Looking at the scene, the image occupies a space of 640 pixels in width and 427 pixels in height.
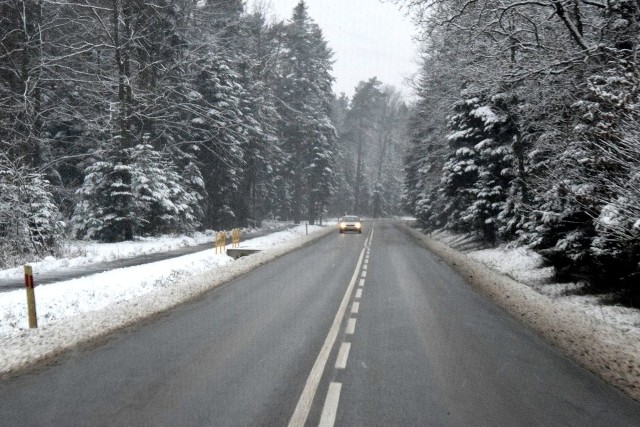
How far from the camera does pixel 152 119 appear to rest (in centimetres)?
2522

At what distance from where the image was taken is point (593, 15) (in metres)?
12.1

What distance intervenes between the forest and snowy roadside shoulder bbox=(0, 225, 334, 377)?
5664mm

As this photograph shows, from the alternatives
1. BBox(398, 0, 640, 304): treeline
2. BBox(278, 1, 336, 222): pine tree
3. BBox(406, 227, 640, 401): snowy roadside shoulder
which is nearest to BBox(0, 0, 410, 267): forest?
BBox(278, 1, 336, 222): pine tree

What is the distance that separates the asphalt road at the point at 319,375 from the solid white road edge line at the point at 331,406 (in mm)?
19

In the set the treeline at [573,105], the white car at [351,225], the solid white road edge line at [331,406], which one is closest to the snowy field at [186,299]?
the treeline at [573,105]

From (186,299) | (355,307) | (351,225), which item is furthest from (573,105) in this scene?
(351,225)

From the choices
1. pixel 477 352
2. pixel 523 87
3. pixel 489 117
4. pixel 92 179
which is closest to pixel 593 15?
pixel 523 87

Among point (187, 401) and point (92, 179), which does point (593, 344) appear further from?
point (92, 179)

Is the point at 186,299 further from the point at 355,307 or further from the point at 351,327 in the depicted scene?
the point at 351,327

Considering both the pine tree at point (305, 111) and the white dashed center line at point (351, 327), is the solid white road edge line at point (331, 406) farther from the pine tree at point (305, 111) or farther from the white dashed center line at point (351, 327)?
the pine tree at point (305, 111)

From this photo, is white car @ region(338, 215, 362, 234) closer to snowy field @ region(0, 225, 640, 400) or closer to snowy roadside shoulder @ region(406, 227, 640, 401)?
snowy field @ region(0, 225, 640, 400)

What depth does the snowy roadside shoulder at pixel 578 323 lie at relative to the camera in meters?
6.01

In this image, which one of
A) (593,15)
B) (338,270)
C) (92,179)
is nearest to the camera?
(593,15)

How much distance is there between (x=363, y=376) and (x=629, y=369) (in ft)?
11.2
